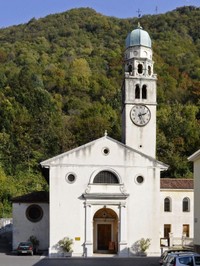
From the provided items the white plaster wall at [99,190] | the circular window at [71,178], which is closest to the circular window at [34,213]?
the white plaster wall at [99,190]

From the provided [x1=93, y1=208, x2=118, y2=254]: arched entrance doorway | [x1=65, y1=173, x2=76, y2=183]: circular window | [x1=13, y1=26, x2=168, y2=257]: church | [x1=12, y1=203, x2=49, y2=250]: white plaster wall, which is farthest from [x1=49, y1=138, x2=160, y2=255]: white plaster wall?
[x1=12, y1=203, x2=49, y2=250]: white plaster wall

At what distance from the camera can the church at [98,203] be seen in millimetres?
41625

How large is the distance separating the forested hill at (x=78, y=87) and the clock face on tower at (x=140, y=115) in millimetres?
25540

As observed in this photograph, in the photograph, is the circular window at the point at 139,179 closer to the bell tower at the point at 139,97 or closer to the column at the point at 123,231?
the column at the point at 123,231

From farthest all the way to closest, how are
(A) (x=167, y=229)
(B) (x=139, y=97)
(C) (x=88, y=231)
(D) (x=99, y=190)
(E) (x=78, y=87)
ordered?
(E) (x=78, y=87), (A) (x=167, y=229), (B) (x=139, y=97), (D) (x=99, y=190), (C) (x=88, y=231)

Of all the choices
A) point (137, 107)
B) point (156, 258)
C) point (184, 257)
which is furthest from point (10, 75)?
point (184, 257)

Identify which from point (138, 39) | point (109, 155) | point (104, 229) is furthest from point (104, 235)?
point (138, 39)

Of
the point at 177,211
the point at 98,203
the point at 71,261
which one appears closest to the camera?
the point at 71,261

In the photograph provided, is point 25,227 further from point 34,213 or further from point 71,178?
point 71,178

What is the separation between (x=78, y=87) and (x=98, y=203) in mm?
60378

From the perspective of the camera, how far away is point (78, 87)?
3967 inches

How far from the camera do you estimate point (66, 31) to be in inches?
4850

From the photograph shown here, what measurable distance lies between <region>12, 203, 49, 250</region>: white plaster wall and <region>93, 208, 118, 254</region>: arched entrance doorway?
3947 mm

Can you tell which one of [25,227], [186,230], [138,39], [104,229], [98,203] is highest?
[138,39]
